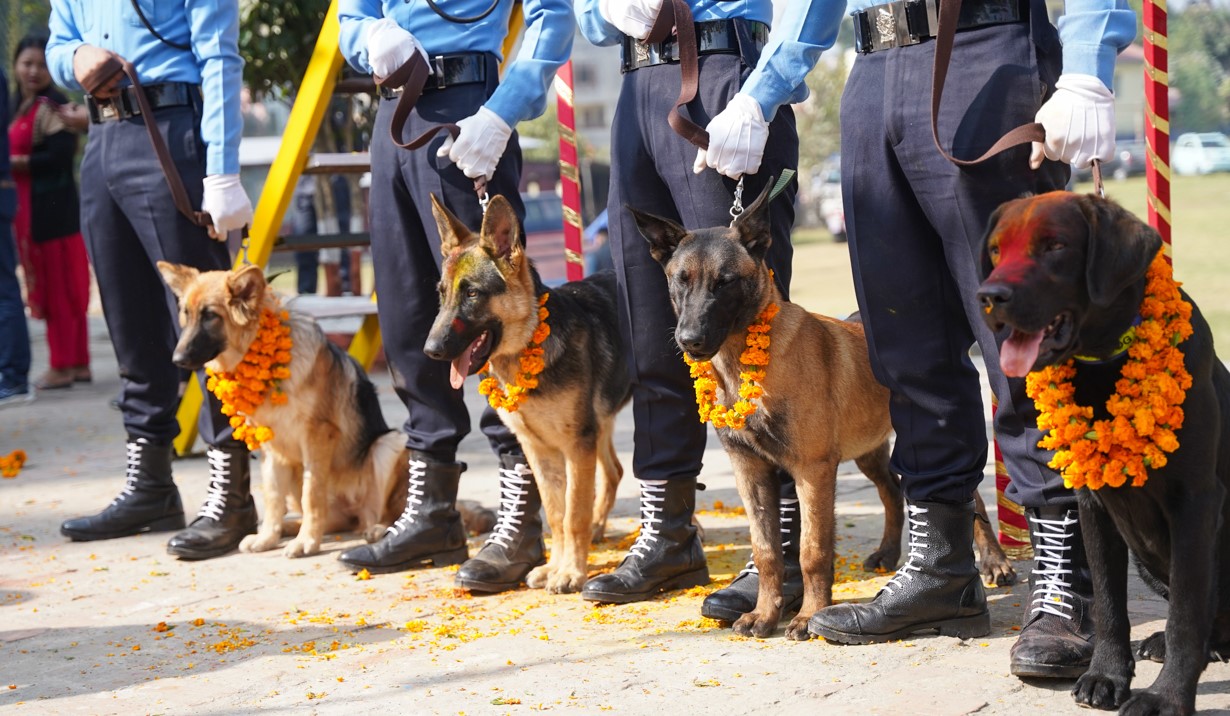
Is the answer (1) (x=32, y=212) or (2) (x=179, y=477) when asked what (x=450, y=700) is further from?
(1) (x=32, y=212)

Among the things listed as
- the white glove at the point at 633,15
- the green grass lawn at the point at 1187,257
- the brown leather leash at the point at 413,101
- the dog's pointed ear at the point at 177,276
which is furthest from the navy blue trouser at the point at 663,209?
the green grass lawn at the point at 1187,257

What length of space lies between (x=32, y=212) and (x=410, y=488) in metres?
7.12

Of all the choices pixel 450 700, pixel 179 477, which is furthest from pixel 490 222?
pixel 179 477

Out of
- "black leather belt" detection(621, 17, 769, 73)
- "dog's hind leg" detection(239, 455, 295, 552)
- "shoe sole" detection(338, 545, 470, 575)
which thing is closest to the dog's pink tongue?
"black leather belt" detection(621, 17, 769, 73)

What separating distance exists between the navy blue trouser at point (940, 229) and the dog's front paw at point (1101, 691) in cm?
52

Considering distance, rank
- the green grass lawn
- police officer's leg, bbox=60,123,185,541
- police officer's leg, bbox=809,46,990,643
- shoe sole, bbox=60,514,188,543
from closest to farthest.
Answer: police officer's leg, bbox=809,46,990,643 → police officer's leg, bbox=60,123,185,541 → shoe sole, bbox=60,514,188,543 → the green grass lawn

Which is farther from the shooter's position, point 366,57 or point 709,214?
point 366,57

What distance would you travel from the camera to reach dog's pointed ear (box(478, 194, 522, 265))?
4.37m

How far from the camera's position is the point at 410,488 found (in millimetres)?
5105

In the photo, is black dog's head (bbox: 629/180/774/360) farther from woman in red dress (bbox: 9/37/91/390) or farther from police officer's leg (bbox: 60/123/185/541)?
woman in red dress (bbox: 9/37/91/390)

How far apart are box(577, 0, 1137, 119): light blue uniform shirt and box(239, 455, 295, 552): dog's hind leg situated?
8.01ft

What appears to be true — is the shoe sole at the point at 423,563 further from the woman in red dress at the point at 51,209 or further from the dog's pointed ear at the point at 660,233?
the woman in red dress at the point at 51,209

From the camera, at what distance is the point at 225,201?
5.24 m

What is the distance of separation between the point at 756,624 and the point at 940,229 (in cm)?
133
